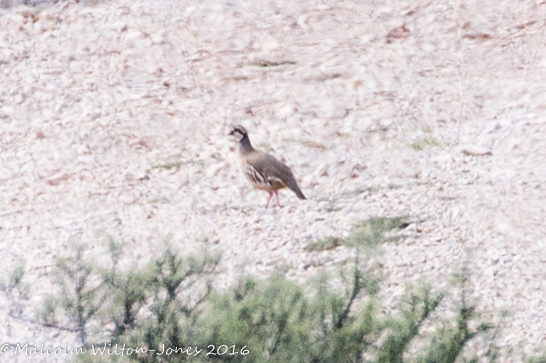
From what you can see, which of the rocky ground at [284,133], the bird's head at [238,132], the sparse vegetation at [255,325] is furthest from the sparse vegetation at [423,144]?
the sparse vegetation at [255,325]

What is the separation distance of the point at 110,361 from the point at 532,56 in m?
6.58

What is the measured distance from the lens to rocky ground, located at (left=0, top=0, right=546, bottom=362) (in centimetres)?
779

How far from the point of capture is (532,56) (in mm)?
10203

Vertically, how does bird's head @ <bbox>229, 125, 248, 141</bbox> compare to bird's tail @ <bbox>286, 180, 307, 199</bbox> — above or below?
above

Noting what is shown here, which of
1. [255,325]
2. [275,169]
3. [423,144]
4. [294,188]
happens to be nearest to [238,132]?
[275,169]

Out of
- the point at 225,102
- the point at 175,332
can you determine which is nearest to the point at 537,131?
the point at 225,102

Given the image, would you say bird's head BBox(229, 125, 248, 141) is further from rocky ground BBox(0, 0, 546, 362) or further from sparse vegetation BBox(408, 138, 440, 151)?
sparse vegetation BBox(408, 138, 440, 151)

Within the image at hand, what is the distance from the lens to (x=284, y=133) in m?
9.64

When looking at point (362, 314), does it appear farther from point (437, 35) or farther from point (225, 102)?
point (437, 35)

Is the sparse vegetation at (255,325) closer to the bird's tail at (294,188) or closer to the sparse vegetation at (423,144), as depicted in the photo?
the bird's tail at (294,188)

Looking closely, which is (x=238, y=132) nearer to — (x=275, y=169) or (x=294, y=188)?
(x=275, y=169)

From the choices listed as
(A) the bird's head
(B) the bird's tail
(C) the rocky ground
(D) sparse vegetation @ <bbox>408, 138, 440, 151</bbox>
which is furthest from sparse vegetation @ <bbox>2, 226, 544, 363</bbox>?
(D) sparse vegetation @ <bbox>408, 138, 440, 151</bbox>

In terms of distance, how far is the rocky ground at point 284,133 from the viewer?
25.5 ft

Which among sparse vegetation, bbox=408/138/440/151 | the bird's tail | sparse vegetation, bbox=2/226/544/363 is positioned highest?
sparse vegetation, bbox=2/226/544/363
